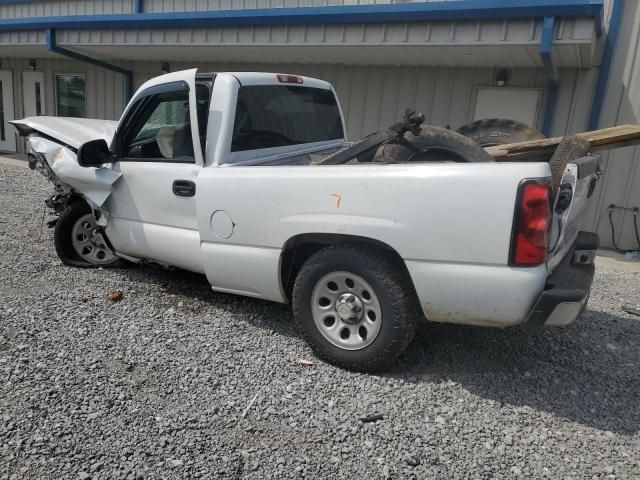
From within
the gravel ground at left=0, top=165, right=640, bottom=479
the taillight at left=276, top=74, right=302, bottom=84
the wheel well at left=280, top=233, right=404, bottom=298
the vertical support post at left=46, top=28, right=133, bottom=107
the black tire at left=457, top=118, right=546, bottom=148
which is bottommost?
the gravel ground at left=0, top=165, right=640, bottom=479

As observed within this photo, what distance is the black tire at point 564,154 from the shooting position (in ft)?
9.81

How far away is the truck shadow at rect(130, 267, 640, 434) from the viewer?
327 centimetres

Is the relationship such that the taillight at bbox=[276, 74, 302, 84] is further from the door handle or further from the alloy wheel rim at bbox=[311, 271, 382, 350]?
the alloy wheel rim at bbox=[311, 271, 382, 350]

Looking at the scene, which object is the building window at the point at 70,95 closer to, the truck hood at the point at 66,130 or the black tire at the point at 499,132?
the truck hood at the point at 66,130

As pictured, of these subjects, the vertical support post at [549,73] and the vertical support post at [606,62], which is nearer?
the vertical support post at [549,73]

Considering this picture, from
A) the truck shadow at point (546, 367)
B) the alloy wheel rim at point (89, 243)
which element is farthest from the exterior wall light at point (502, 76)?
the alloy wheel rim at point (89, 243)

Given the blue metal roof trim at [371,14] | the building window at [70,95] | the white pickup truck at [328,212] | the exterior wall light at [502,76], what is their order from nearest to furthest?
the white pickup truck at [328,212]
the blue metal roof trim at [371,14]
the exterior wall light at [502,76]
the building window at [70,95]

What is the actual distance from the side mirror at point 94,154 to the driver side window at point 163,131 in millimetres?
160

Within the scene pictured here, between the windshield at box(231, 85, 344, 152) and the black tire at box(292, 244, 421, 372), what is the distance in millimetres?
1224

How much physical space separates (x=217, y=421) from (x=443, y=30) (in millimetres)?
5569

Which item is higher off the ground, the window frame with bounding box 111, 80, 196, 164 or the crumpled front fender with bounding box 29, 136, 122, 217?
the window frame with bounding box 111, 80, 196, 164

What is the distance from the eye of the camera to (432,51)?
24.4 feet

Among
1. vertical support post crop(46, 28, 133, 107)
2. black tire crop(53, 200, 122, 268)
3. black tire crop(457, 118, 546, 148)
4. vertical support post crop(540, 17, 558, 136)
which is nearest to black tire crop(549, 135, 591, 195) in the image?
black tire crop(457, 118, 546, 148)

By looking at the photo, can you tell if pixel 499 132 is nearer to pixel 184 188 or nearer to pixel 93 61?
pixel 184 188
